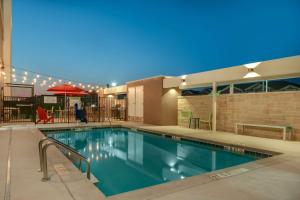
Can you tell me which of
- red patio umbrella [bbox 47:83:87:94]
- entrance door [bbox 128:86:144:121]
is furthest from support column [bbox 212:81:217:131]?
red patio umbrella [bbox 47:83:87:94]

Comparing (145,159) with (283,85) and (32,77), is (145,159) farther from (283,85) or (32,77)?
(32,77)

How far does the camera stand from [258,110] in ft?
24.8

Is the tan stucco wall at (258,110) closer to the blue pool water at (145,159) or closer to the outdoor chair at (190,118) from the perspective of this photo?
the outdoor chair at (190,118)

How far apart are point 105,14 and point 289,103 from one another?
23.9 metres

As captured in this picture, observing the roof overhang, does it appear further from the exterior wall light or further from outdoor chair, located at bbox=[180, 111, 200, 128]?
outdoor chair, located at bbox=[180, 111, 200, 128]

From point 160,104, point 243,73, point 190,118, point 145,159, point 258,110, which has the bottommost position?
point 145,159

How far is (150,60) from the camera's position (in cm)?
4097

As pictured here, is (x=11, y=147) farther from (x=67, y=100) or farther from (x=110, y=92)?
(x=110, y=92)

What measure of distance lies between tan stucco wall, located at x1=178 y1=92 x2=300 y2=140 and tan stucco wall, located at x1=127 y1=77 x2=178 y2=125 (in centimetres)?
169

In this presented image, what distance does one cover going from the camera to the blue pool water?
4.13m

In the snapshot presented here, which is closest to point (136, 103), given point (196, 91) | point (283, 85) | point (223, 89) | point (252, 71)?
point (196, 91)

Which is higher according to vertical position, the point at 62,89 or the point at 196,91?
the point at 62,89

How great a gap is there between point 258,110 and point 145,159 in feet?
14.6

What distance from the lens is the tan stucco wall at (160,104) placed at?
1104cm
